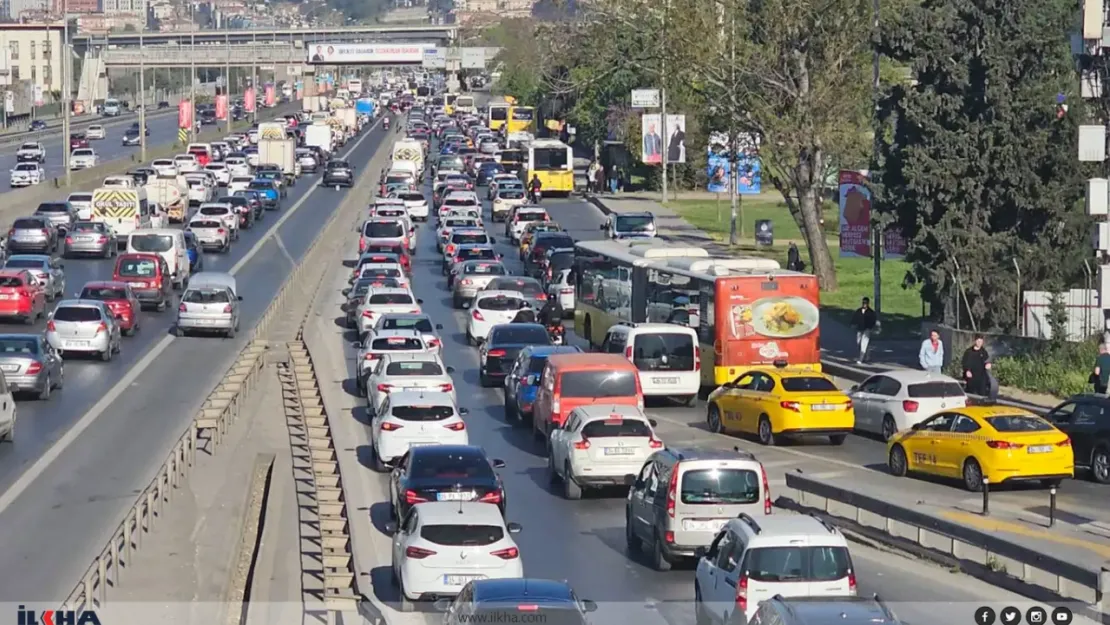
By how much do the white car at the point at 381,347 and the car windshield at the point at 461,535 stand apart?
17387mm

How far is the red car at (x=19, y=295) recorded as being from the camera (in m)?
46.3

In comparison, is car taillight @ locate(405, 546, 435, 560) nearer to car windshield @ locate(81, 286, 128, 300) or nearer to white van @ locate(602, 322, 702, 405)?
white van @ locate(602, 322, 702, 405)

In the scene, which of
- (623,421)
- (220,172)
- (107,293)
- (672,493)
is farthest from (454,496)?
(220,172)

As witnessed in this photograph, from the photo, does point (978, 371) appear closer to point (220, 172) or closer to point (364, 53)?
point (220, 172)

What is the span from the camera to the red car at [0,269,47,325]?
46344 mm

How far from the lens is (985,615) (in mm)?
18438

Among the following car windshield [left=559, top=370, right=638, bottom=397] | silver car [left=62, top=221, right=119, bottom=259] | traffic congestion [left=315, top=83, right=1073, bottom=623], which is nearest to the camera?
traffic congestion [left=315, top=83, right=1073, bottom=623]

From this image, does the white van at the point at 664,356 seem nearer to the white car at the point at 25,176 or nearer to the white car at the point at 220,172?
the white car at the point at 220,172

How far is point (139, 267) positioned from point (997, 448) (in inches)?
1201

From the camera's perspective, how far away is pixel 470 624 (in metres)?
15.5

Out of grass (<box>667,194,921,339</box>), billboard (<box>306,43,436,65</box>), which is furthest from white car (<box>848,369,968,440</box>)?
billboard (<box>306,43,436,65</box>)

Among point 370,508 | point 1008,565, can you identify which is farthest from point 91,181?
point 1008,565

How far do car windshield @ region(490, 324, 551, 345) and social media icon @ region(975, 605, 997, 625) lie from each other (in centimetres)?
2041

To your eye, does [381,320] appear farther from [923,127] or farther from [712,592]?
[712,592]
